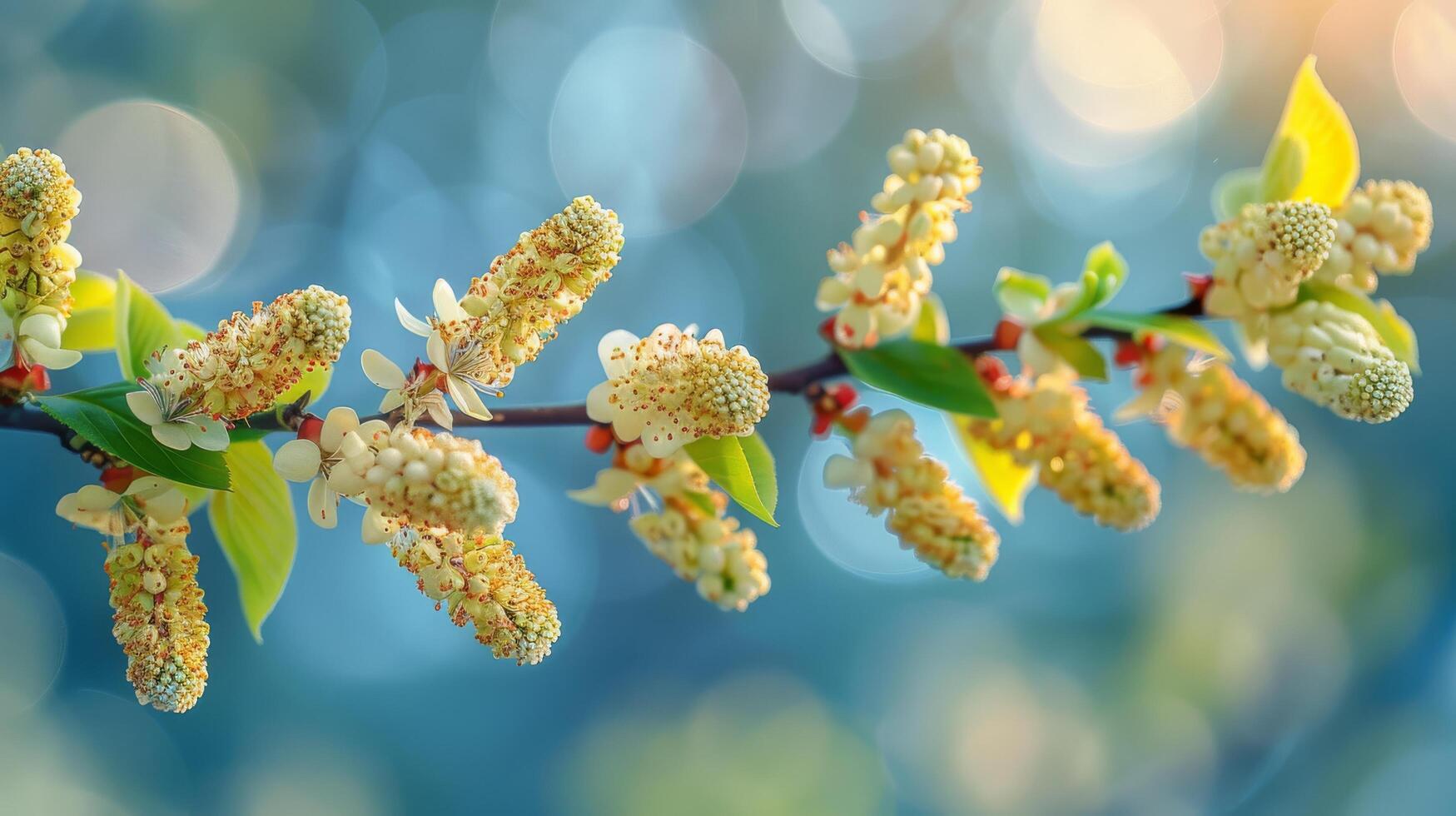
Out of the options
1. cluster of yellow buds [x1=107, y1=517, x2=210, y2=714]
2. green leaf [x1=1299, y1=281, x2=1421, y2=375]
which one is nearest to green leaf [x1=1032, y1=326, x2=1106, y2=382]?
green leaf [x1=1299, y1=281, x2=1421, y2=375]

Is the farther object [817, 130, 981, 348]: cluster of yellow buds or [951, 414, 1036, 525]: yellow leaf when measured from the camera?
[951, 414, 1036, 525]: yellow leaf

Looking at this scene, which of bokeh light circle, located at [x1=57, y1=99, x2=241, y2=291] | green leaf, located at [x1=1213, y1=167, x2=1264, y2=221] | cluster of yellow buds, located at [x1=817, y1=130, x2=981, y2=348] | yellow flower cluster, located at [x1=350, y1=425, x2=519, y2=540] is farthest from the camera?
bokeh light circle, located at [x1=57, y1=99, x2=241, y2=291]

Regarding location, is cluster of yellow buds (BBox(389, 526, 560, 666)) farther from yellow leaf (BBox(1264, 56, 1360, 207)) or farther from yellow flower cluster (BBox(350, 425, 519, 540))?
yellow leaf (BBox(1264, 56, 1360, 207))

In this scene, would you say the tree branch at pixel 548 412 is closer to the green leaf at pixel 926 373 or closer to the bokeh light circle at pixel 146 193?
the green leaf at pixel 926 373

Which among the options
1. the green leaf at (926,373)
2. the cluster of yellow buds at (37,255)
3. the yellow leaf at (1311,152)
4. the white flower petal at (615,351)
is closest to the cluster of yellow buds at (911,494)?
the green leaf at (926,373)

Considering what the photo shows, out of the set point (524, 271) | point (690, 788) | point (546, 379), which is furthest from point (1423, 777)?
point (524, 271)

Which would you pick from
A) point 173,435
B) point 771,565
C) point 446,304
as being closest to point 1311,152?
point 446,304
